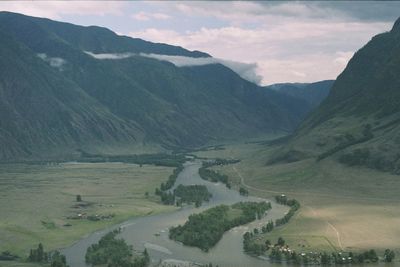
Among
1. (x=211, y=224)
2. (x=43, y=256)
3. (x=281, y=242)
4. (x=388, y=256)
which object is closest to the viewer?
(x=388, y=256)

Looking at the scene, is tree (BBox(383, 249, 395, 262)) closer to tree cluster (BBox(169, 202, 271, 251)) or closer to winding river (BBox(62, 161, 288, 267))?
winding river (BBox(62, 161, 288, 267))

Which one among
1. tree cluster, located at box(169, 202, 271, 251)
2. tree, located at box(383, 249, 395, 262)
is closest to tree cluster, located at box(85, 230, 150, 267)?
tree cluster, located at box(169, 202, 271, 251)

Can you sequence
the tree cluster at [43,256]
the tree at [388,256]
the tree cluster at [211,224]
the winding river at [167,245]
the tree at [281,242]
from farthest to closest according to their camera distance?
1. the tree cluster at [211,224]
2. the tree at [281,242]
3. the winding river at [167,245]
4. the tree cluster at [43,256]
5. the tree at [388,256]

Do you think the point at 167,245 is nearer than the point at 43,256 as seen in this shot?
No

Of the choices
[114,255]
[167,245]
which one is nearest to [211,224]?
[167,245]

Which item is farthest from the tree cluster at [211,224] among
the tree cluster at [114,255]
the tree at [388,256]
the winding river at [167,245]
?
the tree at [388,256]

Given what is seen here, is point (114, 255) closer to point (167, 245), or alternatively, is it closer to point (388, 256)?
point (167, 245)

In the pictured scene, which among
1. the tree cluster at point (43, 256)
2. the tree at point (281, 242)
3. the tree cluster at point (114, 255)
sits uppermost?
the tree at point (281, 242)

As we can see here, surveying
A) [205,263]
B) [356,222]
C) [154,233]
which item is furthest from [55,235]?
[356,222]

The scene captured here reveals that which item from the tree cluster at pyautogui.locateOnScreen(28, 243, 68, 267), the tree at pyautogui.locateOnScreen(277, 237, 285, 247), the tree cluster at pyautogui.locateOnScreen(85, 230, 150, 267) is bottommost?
the tree cluster at pyautogui.locateOnScreen(28, 243, 68, 267)

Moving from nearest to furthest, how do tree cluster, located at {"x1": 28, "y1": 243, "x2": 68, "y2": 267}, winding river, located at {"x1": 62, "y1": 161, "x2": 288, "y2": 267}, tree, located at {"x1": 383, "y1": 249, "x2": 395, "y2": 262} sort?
tree, located at {"x1": 383, "y1": 249, "x2": 395, "y2": 262}, tree cluster, located at {"x1": 28, "y1": 243, "x2": 68, "y2": 267}, winding river, located at {"x1": 62, "y1": 161, "x2": 288, "y2": 267}

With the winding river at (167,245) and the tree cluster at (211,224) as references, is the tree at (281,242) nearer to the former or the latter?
the winding river at (167,245)
